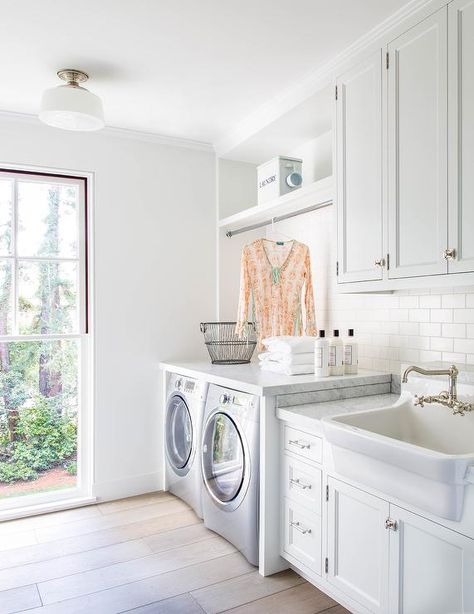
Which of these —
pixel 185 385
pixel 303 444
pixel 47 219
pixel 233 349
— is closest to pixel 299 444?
pixel 303 444

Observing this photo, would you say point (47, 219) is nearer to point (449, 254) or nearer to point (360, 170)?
point (360, 170)

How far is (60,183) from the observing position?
10.6ft

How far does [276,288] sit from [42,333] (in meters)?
1.56

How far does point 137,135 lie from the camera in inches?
132

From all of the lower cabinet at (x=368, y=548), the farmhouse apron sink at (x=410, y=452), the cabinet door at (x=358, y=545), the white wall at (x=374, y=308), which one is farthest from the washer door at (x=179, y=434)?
the farmhouse apron sink at (x=410, y=452)

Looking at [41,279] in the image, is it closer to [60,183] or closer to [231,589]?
[60,183]

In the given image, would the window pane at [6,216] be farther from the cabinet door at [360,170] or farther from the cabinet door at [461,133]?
the cabinet door at [461,133]

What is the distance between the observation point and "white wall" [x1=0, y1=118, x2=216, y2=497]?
323 cm

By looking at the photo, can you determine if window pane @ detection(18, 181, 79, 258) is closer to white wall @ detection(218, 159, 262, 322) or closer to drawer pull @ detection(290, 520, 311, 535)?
white wall @ detection(218, 159, 262, 322)

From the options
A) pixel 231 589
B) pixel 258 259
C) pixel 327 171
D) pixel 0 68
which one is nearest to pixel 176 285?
pixel 258 259

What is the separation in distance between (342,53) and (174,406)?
90.1 inches

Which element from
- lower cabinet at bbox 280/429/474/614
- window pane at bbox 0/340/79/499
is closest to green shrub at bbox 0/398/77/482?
window pane at bbox 0/340/79/499

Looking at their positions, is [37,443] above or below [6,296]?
below

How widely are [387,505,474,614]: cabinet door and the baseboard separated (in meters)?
2.06
